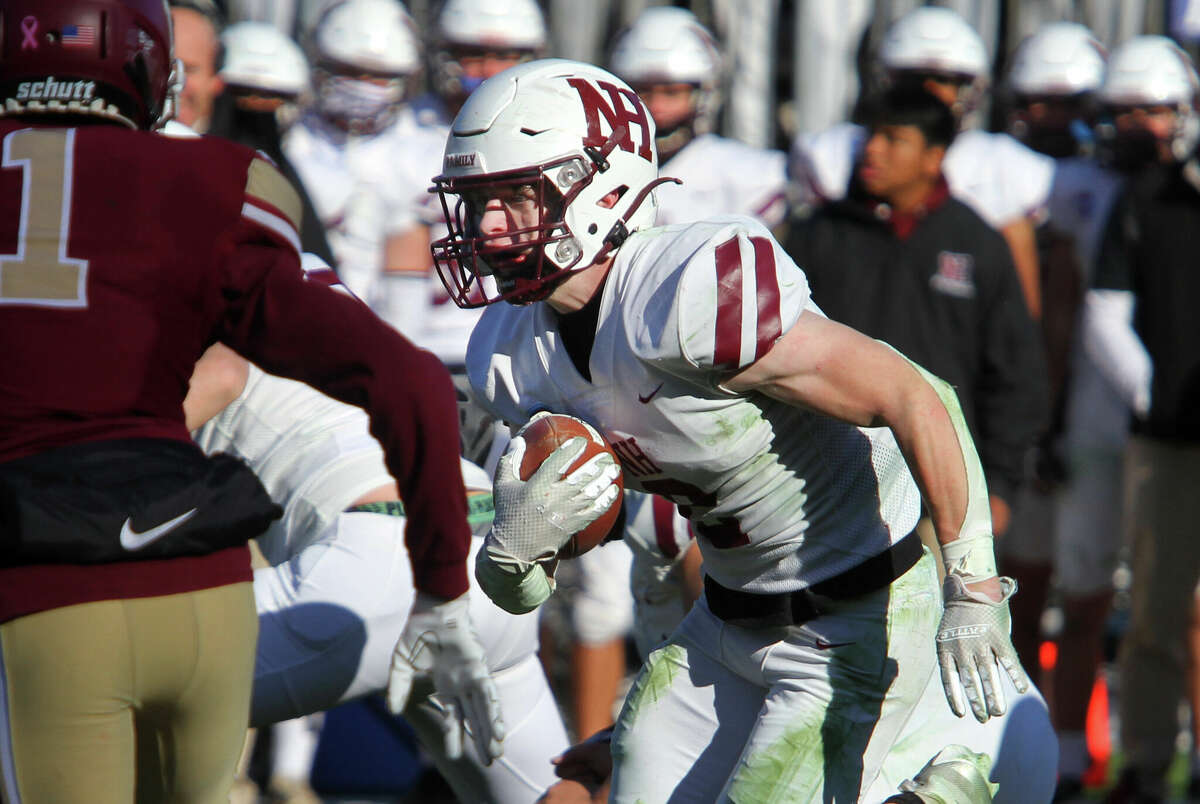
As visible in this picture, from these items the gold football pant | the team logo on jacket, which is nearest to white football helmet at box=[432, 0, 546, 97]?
the team logo on jacket

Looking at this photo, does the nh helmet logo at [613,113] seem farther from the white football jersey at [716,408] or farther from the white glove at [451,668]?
the white glove at [451,668]

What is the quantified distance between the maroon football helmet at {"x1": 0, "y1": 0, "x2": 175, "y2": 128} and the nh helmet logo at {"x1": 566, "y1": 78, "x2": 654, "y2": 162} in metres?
0.67

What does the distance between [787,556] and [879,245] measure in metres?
1.87

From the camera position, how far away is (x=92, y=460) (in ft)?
7.36

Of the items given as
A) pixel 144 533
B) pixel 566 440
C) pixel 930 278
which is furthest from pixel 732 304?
pixel 930 278

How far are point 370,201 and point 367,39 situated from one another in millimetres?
1210

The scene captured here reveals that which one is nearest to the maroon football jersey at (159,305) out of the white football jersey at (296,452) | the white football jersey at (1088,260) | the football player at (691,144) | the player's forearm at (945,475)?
the player's forearm at (945,475)

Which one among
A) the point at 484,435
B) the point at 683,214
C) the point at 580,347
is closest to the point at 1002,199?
the point at 683,214

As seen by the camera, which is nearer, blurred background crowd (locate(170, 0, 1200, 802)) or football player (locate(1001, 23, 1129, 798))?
blurred background crowd (locate(170, 0, 1200, 802))

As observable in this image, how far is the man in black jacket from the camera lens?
13.9ft

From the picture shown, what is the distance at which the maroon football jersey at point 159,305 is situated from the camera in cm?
224

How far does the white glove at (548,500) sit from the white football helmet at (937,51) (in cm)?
360

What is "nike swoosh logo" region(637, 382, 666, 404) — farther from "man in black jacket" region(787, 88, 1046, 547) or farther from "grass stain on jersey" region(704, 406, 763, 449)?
"man in black jacket" region(787, 88, 1046, 547)

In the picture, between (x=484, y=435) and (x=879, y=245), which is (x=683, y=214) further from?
(x=484, y=435)
